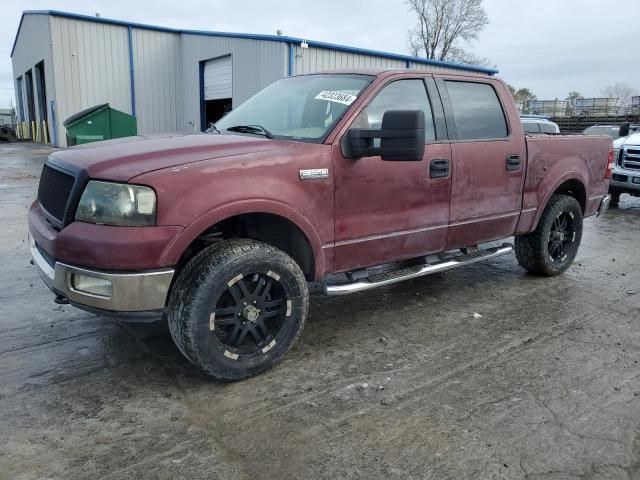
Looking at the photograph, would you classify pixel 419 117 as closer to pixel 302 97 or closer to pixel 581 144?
pixel 302 97

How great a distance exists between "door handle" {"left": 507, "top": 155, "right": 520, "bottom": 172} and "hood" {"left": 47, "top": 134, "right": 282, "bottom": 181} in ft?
7.25

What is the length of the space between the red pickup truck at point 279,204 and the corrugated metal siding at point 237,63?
10252mm

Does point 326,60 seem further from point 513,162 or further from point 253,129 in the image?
point 253,129

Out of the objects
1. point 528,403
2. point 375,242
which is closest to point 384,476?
point 528,403

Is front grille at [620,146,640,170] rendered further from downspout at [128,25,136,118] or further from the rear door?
downspout at [128,25,136,118]

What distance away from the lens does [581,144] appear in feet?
17.5

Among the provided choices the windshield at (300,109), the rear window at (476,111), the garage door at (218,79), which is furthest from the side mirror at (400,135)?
the garage door at (218,79)

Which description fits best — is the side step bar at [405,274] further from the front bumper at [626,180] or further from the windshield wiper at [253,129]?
the front bumper at [626,180]

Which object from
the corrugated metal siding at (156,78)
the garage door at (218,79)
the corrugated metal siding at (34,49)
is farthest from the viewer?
the corrugated metal siding at (156,78)

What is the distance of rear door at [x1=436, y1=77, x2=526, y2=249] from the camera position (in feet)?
14.0

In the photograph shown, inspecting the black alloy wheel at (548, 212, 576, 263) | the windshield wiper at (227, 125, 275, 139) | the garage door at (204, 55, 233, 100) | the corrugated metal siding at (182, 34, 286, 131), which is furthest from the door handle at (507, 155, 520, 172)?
the garage door at (204, 55, 233, 100)

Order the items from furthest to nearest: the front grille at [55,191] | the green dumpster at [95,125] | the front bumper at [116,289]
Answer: the green dumpster at [95,125] → the front grille at [55,191] → the front bumper at [116,289]

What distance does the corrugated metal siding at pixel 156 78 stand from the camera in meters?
22.6

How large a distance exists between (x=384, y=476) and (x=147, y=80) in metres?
23.3
